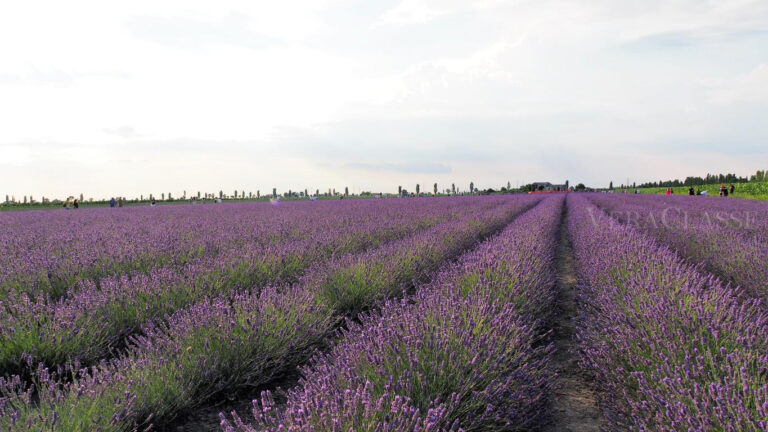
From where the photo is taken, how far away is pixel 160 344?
270 centimetres

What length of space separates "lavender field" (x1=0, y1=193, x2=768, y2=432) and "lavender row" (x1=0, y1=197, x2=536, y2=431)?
14mm

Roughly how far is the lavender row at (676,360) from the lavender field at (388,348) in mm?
15

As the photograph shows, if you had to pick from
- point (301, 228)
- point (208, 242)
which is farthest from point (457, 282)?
point (301, 228)

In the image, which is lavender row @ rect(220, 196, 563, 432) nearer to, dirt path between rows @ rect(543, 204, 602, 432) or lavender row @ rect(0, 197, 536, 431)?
dirt path between rows @ rect(543, 204, 602, 432)

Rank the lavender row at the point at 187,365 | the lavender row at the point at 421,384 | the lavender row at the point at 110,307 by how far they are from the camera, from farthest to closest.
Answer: the lavender row at the point at 110,307
the lavender row at the point at 187,365
the lavender row at the point at 421,384

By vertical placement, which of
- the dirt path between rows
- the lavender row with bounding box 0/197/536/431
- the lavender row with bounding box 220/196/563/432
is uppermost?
the lavender row with bounding box 220/196/563/432

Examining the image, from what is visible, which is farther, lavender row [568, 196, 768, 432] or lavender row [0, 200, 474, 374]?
lavender row [0, 200, 474, 374]

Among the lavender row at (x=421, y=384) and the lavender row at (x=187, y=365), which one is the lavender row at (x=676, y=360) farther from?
the lavender row at (x=187, y=365)

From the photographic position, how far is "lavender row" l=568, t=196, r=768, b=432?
5.13 ft

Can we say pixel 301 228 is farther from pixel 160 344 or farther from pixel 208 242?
pixel 160 344

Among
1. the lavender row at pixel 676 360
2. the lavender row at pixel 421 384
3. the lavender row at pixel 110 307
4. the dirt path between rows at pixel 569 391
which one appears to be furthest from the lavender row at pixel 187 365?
the lavender row at pixel 676 360

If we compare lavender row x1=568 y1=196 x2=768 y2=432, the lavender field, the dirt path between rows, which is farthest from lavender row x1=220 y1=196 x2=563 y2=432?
lavender row x1=568 y1=196 x2=768 y2=432

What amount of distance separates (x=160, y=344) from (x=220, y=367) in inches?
17.7

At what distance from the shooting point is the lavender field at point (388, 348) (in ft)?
5.65
